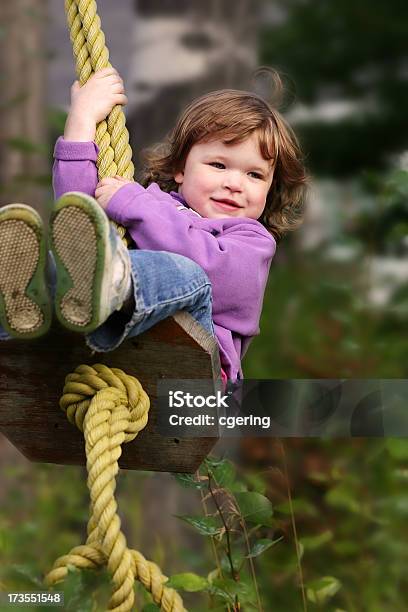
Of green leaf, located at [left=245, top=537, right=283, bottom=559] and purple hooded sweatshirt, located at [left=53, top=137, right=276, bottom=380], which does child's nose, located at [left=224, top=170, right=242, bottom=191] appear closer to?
purple hooded sweatshirt, located at [left=53, top=137, right=276, bottom=380]

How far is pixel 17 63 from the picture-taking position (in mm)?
4379

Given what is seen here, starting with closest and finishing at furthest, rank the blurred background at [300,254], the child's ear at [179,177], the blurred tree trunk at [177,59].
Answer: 1. the child's ear at [179,177]
2. the blurred background at [300,254]
3. the blurred tree trunk at [177,59]

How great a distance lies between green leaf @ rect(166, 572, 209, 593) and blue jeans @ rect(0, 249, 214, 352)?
0.38 m

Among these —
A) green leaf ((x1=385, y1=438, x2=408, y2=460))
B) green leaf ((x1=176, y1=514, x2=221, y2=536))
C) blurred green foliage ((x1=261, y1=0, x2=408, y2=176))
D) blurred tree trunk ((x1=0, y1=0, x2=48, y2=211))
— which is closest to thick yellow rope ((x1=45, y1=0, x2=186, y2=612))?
green leaf ((x1=176, y1=514, x2=221, y2=536))

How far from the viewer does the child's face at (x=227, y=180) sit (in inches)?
77.1

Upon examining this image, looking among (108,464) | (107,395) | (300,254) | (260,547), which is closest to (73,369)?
(107,395)

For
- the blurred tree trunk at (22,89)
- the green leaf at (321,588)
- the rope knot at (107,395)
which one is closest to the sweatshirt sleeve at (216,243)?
the rope knot at (107,395)

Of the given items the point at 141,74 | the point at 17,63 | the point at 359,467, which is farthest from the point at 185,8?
the point at 359,467

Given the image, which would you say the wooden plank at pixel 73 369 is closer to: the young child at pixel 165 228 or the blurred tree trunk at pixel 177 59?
the young child at pixel 165 228

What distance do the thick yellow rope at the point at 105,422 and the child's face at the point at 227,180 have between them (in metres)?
0.20

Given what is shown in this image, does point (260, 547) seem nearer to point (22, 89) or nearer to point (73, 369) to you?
point (73, 369)

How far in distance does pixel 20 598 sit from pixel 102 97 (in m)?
0.80

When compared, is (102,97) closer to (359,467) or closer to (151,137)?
(359,467)

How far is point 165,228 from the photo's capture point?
175 cm
